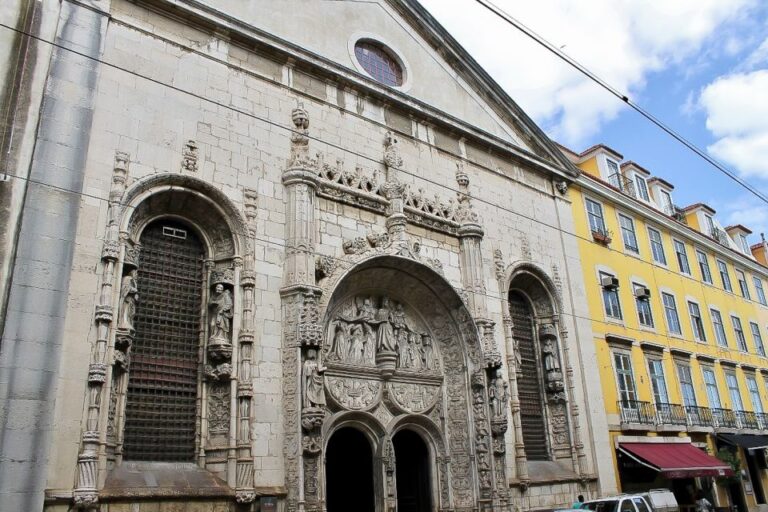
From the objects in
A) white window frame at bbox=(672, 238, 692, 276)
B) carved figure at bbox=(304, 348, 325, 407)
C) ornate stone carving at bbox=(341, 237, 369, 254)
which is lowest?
carved figure at bbox=(304, 348, 325, 407)

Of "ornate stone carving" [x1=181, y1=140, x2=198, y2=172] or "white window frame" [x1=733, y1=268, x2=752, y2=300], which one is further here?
"white window frame" [x1=733, y1=268, x2=752, y2=300]

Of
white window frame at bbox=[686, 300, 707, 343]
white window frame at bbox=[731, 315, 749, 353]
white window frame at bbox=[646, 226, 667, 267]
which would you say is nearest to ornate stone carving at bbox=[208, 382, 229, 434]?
white window frame at bbox=[646, 226, 667, 267]

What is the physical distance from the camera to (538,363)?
19.0 metres

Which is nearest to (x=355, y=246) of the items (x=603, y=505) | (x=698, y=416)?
(x=603, y=505)

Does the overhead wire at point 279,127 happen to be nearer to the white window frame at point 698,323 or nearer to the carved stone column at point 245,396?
the carved stone column at point 245,396

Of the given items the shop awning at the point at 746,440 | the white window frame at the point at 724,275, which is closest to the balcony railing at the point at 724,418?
the shop awning at the point at 746,440

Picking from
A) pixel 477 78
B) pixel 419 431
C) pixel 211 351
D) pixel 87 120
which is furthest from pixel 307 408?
pixel 477 78

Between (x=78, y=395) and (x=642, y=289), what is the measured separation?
60.5ft

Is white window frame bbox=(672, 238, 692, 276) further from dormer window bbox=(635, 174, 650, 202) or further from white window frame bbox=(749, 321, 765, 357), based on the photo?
white window frame bbox=(749, 321, 765, 357)

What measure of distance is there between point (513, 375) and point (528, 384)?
170 cm

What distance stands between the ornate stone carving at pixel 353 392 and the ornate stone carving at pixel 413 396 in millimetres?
432

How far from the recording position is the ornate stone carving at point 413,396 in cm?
1505

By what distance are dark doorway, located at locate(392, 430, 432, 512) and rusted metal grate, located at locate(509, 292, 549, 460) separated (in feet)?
11.3

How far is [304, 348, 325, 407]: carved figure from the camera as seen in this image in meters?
12.3
